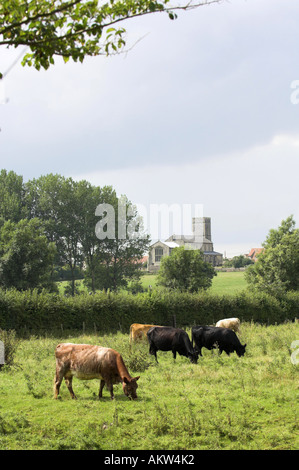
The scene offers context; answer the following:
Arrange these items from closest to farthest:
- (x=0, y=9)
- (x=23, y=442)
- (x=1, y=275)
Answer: (x=0, y=9), (x=23, y=442), (x=1, y=275)

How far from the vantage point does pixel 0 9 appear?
247 inches

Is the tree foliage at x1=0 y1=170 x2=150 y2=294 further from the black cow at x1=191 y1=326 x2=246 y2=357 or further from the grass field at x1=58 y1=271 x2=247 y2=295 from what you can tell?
the black cow at x1=191 y1=326 x2=246 y2=357

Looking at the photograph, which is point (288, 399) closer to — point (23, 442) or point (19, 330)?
point (23, 442)

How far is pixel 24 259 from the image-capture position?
51375mm

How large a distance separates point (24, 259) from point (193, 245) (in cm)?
9276

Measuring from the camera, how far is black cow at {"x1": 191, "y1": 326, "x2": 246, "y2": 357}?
18.5m

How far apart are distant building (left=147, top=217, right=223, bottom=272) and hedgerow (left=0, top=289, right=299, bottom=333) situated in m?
46.5

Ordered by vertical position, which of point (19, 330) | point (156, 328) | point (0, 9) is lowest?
point (19, 330)

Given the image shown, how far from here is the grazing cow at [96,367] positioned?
11162 mm

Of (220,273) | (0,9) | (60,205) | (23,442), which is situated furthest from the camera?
(220,273)

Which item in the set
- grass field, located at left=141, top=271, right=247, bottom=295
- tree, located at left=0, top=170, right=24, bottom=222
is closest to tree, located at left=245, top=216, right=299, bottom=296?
grass field, located at left=141, top=271, right=247, bottom=295

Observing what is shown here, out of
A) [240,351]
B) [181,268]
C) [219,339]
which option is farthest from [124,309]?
[181,268]
